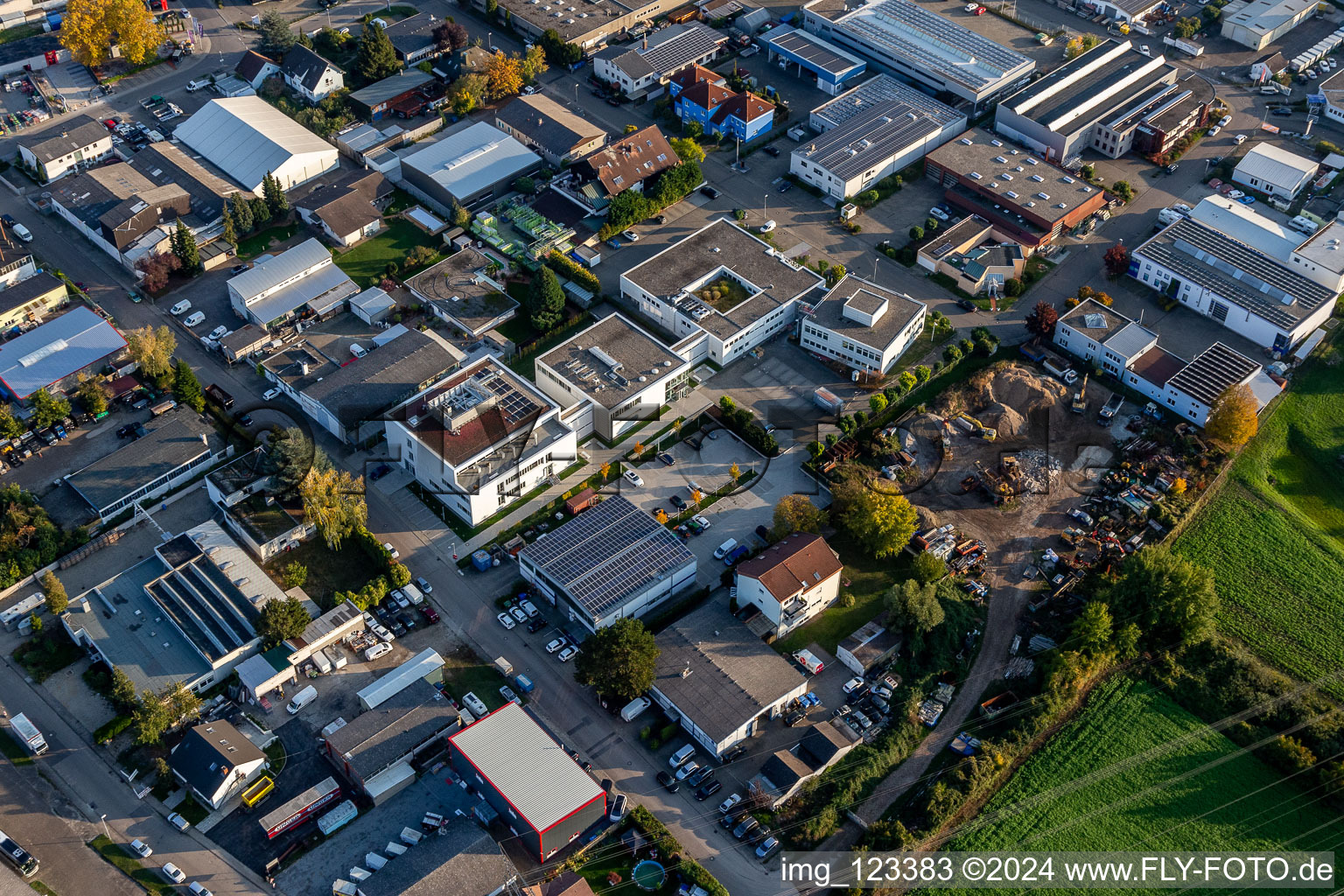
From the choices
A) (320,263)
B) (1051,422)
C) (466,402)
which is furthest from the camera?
(320,263)

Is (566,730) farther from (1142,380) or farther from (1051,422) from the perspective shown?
(1142,380)

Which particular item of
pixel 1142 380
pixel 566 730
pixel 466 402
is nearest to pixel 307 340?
pixel 466 402

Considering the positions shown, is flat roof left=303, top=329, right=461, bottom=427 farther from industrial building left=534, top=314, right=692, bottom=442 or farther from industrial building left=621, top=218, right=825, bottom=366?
industrial building left=621, top=218, right=825, bottom=366

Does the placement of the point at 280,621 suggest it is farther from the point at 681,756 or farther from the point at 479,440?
the point at 681,756

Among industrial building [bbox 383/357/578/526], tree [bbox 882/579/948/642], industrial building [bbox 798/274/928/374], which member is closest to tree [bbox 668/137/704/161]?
industrial building [bbox 798/274/928/374]

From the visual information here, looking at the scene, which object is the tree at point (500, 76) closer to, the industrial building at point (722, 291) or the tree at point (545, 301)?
the industrial building at point (722, 291)

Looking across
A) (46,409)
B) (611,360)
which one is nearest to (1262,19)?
(611,360)
